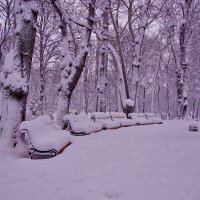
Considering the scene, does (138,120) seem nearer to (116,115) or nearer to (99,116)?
(116,115)

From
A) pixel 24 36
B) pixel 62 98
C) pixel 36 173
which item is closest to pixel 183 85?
pixel 62 98

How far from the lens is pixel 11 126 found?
7.13 meters

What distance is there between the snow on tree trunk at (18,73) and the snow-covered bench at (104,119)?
576 centimetres

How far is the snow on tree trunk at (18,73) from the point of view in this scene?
23.5 feet

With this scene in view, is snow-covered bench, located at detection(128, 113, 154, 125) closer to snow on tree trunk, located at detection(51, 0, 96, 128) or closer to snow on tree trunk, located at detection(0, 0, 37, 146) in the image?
snow on tree trunk, located at detection(51, 0, 96, 128)

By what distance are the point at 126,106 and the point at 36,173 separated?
1351 centimetres

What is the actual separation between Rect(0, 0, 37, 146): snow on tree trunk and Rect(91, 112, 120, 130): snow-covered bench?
576 cm

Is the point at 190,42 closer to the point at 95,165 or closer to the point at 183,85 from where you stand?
the point at 183,85

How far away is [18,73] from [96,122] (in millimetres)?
5962

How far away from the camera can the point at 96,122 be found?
41.8ft

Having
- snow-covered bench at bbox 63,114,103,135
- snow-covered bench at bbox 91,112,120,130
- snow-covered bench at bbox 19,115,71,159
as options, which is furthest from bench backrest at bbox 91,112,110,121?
snow-covered bench at bbox 19,115,71,159

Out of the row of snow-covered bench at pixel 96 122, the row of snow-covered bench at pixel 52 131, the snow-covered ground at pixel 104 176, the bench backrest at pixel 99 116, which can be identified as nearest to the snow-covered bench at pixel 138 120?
the row of snow-covered bench at pixel 96 122

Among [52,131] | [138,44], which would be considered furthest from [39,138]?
[138,44]

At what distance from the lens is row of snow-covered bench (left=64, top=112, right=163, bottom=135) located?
1041 centimetres
